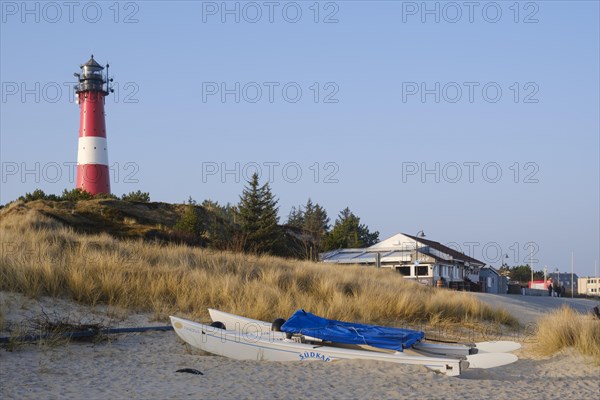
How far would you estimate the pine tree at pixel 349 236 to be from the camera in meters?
50.4

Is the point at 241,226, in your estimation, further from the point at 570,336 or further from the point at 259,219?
the point at 570,336

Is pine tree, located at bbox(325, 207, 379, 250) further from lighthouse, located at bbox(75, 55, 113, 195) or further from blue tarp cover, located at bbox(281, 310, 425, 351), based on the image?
blue tarp cover, located at bbox(281, 310, 425, 351)

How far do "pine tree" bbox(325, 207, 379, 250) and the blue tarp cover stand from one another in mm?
37815

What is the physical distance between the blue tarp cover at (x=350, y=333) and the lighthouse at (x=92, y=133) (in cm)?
3374

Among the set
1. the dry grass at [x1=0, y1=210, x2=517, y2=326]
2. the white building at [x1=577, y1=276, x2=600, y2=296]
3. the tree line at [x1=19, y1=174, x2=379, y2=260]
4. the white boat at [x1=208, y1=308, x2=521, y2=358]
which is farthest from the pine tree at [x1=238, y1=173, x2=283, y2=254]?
the white building at [x1=577, y1=276, x2=600, y2=296]

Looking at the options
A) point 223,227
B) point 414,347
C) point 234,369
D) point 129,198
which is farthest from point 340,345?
point 129,198

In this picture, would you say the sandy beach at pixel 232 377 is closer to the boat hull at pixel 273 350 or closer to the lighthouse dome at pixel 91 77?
the boat hull at pixel 273 350

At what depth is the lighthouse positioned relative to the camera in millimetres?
42062

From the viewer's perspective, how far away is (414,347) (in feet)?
35.6

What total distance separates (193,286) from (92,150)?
95.8 feet

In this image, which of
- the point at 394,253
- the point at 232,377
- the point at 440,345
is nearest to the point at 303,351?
the point at 232,377

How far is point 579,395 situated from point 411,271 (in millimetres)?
38451

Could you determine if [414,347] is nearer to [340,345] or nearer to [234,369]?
[340,345]

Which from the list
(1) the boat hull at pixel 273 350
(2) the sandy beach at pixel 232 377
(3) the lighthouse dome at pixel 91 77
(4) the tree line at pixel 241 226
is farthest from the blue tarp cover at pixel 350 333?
(3) the lighthouse dome at pixel 91 77
